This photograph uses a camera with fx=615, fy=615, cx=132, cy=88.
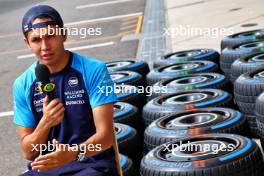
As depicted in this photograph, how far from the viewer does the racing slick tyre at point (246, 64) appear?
756 centimetres

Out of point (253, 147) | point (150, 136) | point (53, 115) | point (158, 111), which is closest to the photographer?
point (53, 115)

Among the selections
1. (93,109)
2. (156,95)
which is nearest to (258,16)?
(156,95)

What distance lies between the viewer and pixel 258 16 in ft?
54.0

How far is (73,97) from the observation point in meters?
4.16

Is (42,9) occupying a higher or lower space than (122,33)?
higher

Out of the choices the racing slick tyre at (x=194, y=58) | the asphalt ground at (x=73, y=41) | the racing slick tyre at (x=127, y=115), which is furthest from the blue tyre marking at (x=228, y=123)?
the asphalt ground at (x=73, y=41)

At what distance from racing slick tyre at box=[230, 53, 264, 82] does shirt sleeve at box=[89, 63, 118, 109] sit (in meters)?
3.68

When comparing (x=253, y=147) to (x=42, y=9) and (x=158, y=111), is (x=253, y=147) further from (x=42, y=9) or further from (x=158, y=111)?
(x=42, y=9)

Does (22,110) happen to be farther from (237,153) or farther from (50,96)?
(237,153)

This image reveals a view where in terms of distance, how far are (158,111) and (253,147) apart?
1.68 meters

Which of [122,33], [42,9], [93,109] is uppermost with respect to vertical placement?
[42,9]

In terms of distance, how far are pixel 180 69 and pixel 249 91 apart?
5.64 feet

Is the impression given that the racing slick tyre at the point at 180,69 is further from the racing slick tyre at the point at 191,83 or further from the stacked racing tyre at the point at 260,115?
the stacked racing tyre at the point at 260,115

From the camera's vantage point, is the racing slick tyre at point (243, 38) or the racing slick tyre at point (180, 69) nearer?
the racing slick tyre at point (180, 69)
